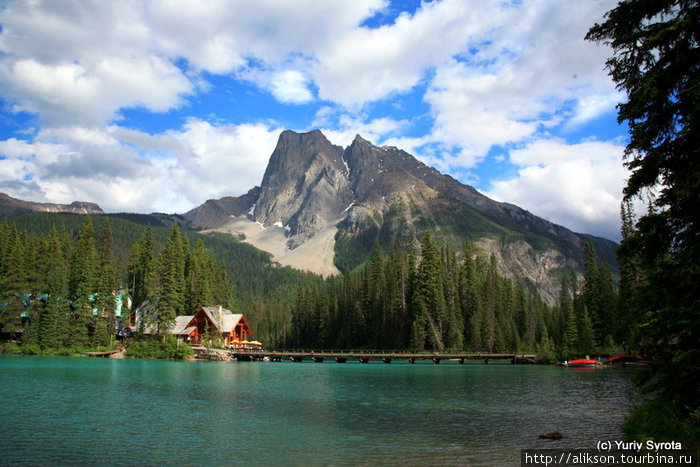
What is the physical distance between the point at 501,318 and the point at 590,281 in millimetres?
18992

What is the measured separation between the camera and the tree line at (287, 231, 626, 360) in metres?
86.6

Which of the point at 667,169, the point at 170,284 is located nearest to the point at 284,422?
the point at 667,169

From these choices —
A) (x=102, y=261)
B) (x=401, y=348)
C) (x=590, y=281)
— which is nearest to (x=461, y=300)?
(x=401, y=348)

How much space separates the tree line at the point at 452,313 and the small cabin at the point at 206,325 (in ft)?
87.7

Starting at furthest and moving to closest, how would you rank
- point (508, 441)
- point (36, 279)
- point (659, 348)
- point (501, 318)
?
1. point (501, 318)
2. point (36, 279)
3. point (508, 441)
4. point (659, 348)

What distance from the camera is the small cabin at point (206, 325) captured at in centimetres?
8469

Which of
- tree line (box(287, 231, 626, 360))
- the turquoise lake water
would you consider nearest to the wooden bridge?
tree line (box(287, 231, 626, 360))

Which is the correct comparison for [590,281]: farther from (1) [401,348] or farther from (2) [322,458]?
(2) [322,458]

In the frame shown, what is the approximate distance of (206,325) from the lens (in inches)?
3376

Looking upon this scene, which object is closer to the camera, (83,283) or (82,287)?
(82,287)

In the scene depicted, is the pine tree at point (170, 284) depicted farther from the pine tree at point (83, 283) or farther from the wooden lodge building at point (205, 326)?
the pine tree at point (83, 283)

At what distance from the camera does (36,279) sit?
252 feet

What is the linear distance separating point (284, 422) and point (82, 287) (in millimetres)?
66272

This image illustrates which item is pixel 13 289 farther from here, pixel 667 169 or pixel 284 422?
pixel 667 169
